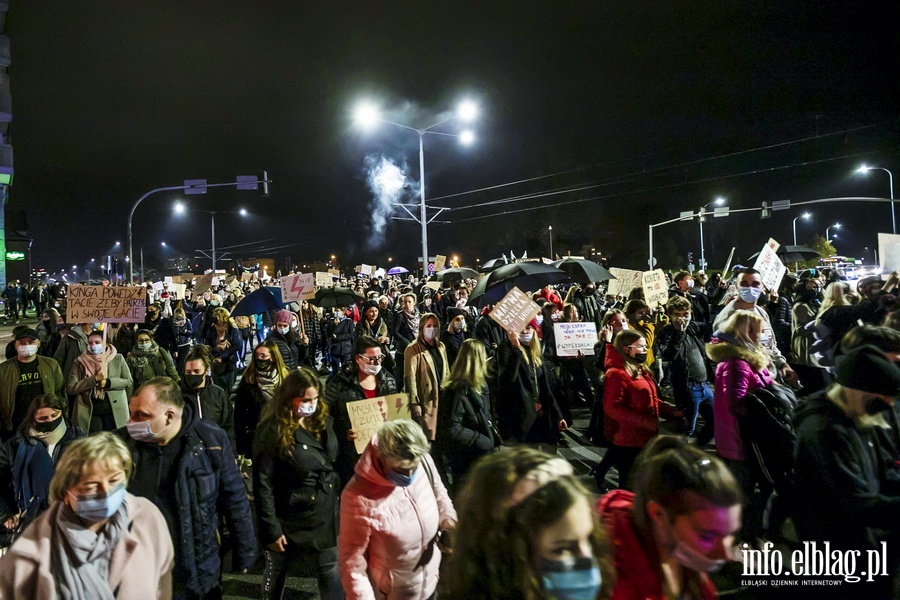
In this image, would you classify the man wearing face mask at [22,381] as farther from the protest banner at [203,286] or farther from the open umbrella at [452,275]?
the open umbrella at [452,275]

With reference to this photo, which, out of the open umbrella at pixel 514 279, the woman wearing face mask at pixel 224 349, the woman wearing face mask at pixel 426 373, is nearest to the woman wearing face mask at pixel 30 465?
the woman wearing face mask at pixel 426 373

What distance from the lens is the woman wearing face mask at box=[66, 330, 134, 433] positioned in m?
6.45

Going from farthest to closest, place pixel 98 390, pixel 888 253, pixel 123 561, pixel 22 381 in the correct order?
pixel 888 253
pixel 98 390
pixel 22 381
pixel 123 561

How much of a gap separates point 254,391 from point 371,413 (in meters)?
1.52

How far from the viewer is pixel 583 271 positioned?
41.8 feet

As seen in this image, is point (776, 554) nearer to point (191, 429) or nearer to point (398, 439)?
point (398, 439)

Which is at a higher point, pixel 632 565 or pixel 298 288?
pixel 298 288

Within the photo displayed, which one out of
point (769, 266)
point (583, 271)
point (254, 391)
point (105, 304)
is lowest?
point (254, 391)

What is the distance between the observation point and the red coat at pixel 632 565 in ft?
6.57

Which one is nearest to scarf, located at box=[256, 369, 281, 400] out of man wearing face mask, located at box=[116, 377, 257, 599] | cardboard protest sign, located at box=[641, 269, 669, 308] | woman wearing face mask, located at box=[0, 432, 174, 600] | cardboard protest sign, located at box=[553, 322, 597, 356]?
man wearing face mask, located at box=[116, 377, 257, 599]

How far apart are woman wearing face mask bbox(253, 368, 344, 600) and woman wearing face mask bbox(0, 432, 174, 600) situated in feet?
2.69

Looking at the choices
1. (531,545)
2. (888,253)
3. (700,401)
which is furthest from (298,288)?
(531,545)

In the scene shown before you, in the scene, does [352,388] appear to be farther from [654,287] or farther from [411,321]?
[654,287]

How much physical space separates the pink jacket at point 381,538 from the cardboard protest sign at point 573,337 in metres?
5.85
